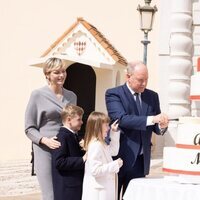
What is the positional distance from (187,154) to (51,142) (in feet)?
3.37

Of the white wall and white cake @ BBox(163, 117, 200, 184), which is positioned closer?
white cake @ BBox(163, 117, 200, 184)

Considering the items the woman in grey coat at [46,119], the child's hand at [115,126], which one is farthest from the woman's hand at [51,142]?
the child's hand at [115,126]

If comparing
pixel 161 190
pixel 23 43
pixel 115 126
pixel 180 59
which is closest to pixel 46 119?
pixel 115 126

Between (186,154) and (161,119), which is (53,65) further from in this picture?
(186,154)

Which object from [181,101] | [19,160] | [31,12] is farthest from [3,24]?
[181,101]

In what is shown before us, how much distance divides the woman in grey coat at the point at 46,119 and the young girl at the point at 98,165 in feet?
0.91

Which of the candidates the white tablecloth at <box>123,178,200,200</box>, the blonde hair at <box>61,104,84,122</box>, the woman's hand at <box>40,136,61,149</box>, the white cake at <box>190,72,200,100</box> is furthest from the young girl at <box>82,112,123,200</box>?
the white cake at <box>190,72,200,100</box>

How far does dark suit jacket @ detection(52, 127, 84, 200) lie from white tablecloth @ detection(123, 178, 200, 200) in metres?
0.51

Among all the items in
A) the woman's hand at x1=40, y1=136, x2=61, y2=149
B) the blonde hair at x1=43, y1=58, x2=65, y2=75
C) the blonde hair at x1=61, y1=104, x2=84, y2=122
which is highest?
the blonde hair at x1=43, y1=58, x2=65, y2=75

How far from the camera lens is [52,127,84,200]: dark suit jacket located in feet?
16.6

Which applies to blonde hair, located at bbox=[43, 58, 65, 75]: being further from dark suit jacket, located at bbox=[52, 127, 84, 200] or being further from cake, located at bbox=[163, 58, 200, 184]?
cake, located at bbox=[163, 58, 200, 184]

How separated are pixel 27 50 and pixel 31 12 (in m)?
0.89

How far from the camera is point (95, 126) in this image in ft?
16.7

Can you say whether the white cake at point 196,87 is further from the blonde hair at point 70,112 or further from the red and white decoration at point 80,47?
the red and white decoration at point 80,47
